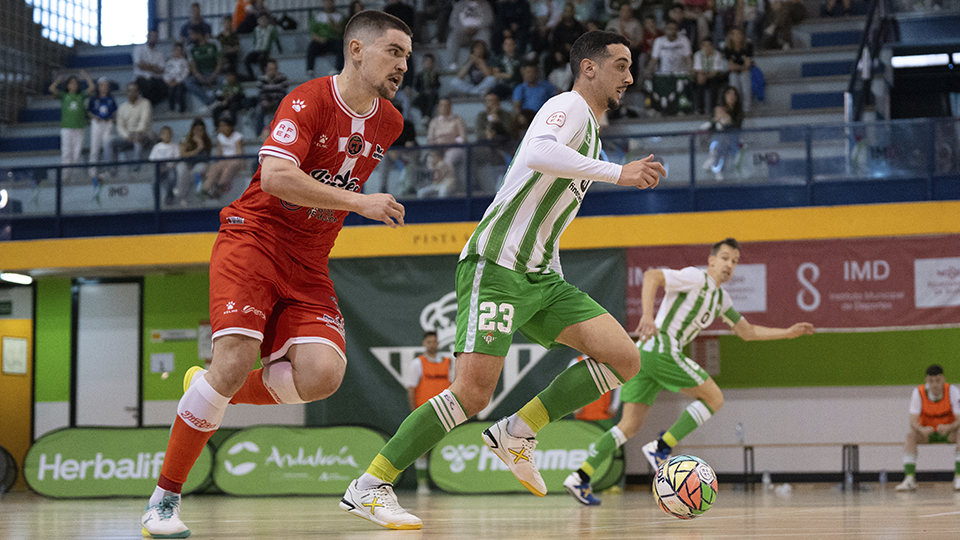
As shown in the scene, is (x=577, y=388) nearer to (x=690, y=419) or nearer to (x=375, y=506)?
(x=375, y=506)

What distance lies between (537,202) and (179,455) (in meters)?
1.89

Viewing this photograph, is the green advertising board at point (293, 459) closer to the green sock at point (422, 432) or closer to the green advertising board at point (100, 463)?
the green advertising board at point (100, 463)

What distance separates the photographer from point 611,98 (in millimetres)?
4781

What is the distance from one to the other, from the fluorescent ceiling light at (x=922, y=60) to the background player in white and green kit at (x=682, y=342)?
20.7 ft

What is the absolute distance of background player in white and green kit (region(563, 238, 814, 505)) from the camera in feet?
27.1

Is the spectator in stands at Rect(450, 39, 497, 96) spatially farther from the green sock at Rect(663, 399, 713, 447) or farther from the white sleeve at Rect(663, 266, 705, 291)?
the green sock at Rect(663, 399, 713, 447)

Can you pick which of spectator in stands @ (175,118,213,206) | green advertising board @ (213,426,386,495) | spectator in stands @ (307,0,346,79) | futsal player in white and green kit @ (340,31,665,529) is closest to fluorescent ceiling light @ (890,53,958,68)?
green advertising board @ (213,426,386,495)

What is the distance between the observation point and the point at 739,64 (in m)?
14.5

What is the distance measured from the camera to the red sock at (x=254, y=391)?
434 centimetres

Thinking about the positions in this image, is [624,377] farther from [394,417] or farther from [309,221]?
[394,417]

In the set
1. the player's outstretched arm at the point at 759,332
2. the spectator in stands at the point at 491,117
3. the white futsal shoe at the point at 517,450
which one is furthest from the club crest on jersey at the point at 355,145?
the spectator in stands at the point at 491,117

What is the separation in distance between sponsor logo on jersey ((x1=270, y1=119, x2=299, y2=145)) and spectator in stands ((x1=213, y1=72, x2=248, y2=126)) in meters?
11.7

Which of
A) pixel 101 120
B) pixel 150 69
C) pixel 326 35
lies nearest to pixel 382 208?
pixel 101 120

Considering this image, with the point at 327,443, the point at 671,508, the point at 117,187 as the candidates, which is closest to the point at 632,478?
the point at 327,443
